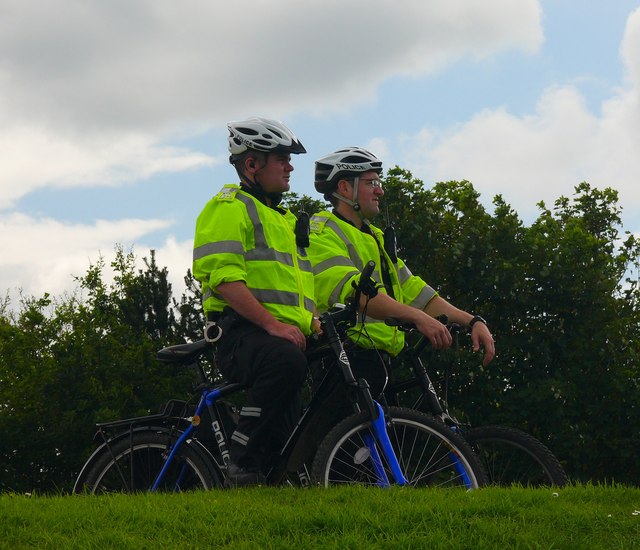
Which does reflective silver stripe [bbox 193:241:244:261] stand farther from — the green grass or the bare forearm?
the bare forearm

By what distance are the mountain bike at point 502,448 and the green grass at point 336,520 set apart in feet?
0.76

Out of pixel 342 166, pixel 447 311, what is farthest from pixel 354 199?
pixel 447 311

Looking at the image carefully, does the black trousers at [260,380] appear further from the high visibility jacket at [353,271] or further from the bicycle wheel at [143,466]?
the high visibility jacket at [353,271]

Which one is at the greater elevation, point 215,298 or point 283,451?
point 215,298

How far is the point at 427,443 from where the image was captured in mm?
5926

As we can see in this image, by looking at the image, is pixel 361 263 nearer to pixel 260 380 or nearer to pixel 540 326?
pixel 260 380

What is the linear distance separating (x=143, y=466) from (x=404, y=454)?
1.70 m

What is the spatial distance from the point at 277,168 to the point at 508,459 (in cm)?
228

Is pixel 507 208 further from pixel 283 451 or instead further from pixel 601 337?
pixel 283 451

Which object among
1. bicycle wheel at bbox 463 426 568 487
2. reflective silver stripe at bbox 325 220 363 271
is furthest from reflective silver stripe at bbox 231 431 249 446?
reflective silver stripe at bbox 325 220 363 271

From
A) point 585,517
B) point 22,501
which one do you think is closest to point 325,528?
point 585,517

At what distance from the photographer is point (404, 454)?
6012mm

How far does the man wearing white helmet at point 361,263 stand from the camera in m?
6.62

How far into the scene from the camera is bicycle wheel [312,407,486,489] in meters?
5.86
